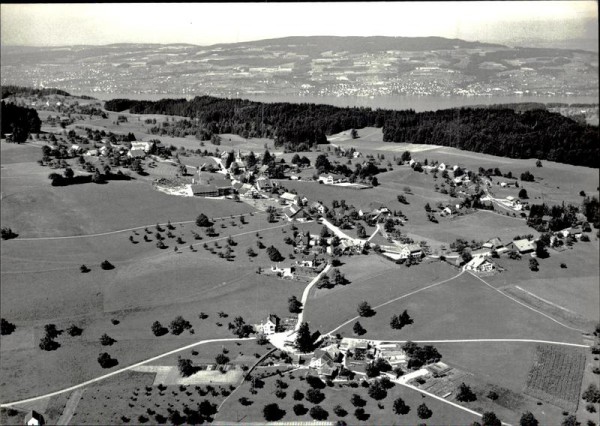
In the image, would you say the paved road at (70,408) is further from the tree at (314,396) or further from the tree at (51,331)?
the tree at (314,396)

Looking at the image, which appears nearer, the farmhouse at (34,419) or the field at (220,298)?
the farmhouse at (34,419)

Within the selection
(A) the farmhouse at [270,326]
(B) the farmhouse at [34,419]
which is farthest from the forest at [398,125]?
(B) the farmhouse at [34,419]

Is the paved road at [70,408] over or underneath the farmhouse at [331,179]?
underneath

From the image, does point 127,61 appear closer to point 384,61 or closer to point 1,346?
point 384,61

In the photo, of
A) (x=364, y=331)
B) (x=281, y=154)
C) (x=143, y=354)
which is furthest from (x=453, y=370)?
(x=281, y=154)

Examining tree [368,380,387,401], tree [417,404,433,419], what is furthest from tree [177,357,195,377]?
tree [417,404,433,419]

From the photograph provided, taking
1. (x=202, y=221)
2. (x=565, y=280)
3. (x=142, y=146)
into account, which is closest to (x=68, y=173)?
(x=202, y=221)
